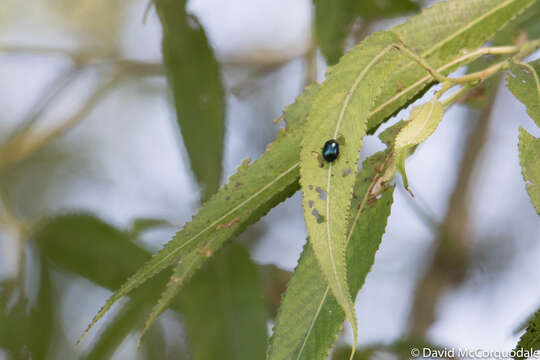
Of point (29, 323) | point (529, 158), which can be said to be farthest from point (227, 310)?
point (529, 158)

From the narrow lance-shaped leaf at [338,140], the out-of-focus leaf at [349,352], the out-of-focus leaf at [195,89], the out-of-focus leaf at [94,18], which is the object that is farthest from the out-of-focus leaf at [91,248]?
the out-of-focus leaf at [94,18]

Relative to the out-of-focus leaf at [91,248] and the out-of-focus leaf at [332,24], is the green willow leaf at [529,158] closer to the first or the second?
the out-of-focus leaf at [332,24]

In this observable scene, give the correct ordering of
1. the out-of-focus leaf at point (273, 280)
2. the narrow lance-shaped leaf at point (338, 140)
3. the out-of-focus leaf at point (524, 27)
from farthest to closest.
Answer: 1. the out-of-focus leaf at point (273, 280)
2. the out-of-focus leaf at point (524, 27)
3. the narrow lance-shaped leaf at point (338, 140)

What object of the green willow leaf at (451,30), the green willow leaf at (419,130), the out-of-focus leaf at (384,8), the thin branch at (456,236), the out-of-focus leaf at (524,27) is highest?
the green willow leaf at (451,30)

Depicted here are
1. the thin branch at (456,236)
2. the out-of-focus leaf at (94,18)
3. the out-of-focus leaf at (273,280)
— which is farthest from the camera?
the out-of-focus leaf at (94,18)

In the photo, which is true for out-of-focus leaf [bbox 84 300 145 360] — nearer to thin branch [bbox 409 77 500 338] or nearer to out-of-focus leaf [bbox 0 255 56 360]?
out-of-focus leaf [bbox 0 255 56 360]

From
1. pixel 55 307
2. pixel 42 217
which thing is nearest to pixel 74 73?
pixel 42 217
